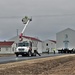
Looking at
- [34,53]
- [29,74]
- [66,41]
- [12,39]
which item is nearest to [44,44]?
[12,39]

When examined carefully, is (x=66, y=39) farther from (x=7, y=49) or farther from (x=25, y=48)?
(x=25, y=48)

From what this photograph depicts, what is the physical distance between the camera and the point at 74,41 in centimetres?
11494

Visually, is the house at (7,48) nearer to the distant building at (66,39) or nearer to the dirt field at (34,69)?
the distant building at (66,39)

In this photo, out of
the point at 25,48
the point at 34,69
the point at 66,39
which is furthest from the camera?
the point at 66,39

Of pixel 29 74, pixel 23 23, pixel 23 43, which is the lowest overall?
pixel 29 74

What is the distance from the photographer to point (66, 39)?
11606 cm

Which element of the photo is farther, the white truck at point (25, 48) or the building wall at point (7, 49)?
the building wall at point (7, 49)

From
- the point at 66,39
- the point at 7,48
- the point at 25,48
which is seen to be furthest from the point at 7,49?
the point at 25,48

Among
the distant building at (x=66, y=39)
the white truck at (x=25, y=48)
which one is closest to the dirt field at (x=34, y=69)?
the white truck at (x=25, y=48)

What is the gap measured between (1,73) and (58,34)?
10158 cm

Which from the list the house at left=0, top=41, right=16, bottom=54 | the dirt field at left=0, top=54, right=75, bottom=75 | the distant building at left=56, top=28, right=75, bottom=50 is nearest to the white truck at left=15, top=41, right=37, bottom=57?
the dirt field at left=0, top=54, right=75, bottom=75

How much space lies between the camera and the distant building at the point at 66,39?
11468cm

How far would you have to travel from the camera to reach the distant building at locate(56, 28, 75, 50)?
11468cm

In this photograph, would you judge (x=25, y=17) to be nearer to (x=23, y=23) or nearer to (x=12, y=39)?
(x=23, y=23)
